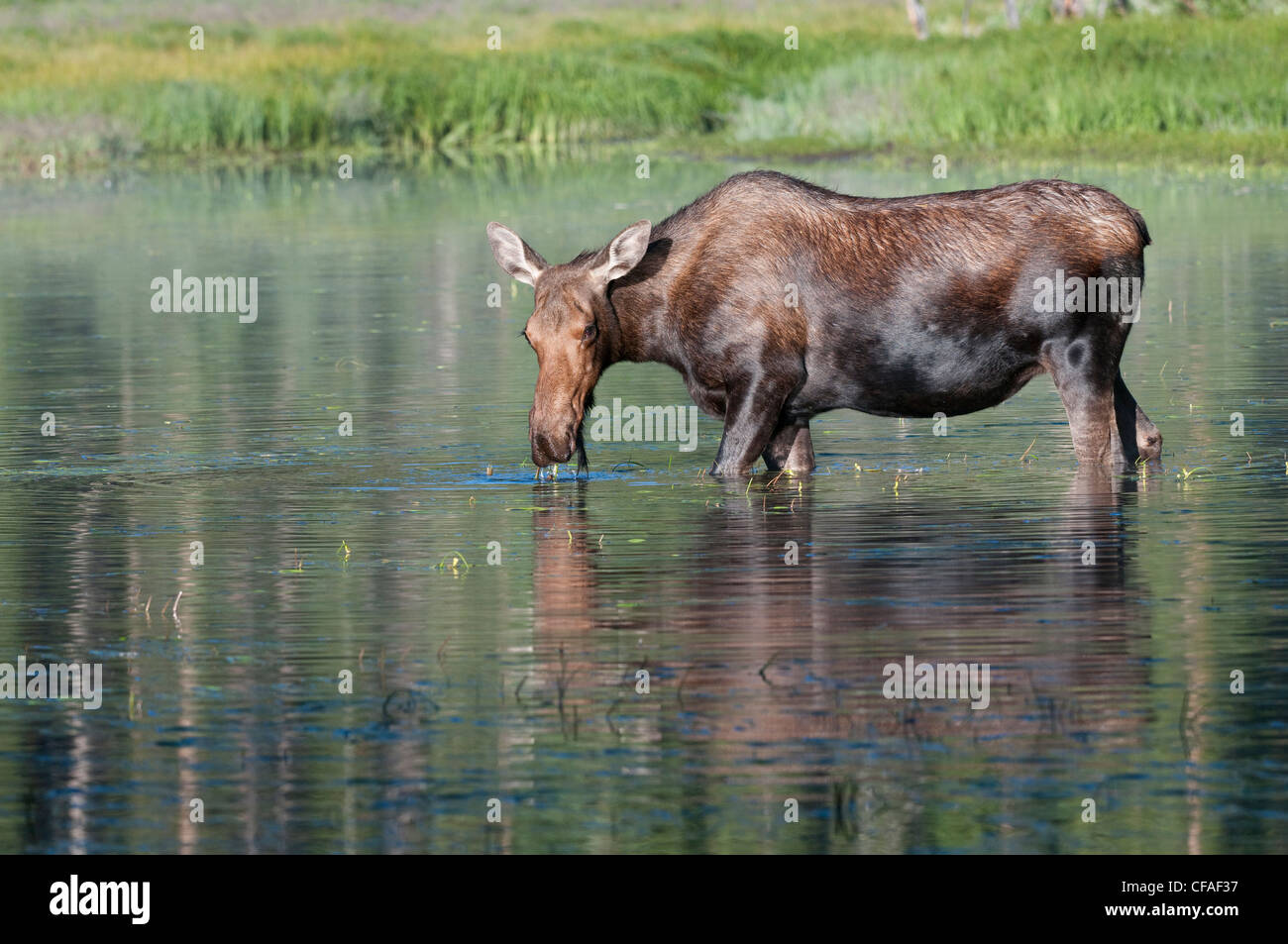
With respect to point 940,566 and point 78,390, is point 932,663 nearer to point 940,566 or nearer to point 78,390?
point 940,566

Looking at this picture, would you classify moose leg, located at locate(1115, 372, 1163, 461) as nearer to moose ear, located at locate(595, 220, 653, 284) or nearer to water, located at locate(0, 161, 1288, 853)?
water, located at locate(0, 161, 1288, 853)

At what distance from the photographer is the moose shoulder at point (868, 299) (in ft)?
Answer: 48.8

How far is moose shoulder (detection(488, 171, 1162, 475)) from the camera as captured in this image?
586 inches

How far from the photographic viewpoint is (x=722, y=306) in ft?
49.1

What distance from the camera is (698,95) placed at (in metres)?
58.9

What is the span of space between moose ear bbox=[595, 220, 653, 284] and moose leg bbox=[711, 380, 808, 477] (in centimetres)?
92

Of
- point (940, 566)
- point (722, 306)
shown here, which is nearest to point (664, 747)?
point (940, 566)

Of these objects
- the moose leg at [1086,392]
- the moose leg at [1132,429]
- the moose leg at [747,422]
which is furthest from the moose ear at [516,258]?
the moose leg at [1132,429]

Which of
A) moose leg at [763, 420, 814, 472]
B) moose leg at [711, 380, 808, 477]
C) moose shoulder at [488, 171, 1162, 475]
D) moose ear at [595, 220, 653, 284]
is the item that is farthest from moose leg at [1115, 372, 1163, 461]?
moose ear at [595, 220, 653, 284]

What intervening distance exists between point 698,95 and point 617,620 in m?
48.2

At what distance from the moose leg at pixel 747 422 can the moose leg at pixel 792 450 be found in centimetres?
44

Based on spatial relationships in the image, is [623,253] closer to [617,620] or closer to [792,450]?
[792,450]

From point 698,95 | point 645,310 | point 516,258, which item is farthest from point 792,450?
point 698,95
